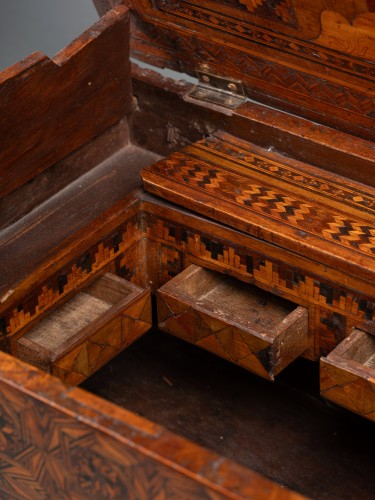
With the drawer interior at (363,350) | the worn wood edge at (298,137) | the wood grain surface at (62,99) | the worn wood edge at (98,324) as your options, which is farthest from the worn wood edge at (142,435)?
the worn wood edge at (298,137)

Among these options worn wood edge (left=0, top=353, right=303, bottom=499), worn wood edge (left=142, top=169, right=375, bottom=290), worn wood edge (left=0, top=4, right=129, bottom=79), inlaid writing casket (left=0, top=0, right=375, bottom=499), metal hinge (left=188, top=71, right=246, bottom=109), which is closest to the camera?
worn wood edge (left=0, top=353, right=303, bottom=499)

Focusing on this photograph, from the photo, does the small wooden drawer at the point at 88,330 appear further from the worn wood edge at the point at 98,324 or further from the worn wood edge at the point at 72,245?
the worn wood edge at the point at 72,245

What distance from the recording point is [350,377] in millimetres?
3586

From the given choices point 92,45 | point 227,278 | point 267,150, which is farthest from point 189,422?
point 92,45

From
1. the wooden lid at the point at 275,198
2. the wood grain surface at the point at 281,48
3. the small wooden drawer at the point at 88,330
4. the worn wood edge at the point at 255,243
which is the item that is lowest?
the small wooden drawer at the point at 88,330

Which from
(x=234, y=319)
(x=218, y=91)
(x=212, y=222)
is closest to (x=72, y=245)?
(x=212, y=222)

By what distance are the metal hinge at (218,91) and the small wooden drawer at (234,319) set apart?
1.70ft

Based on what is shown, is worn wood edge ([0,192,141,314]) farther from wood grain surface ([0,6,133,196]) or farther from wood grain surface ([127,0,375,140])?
wood grain surface ([127,0,375,140])

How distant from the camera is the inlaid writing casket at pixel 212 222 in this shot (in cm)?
378

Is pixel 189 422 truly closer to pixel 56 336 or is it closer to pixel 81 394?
pixel 56 336

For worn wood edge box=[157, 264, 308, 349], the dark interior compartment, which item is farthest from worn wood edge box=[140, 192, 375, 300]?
the dark interior compartment

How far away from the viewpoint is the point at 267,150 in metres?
4.16

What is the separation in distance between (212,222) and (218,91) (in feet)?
1.69

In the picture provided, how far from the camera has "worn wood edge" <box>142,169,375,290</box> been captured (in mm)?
3672
